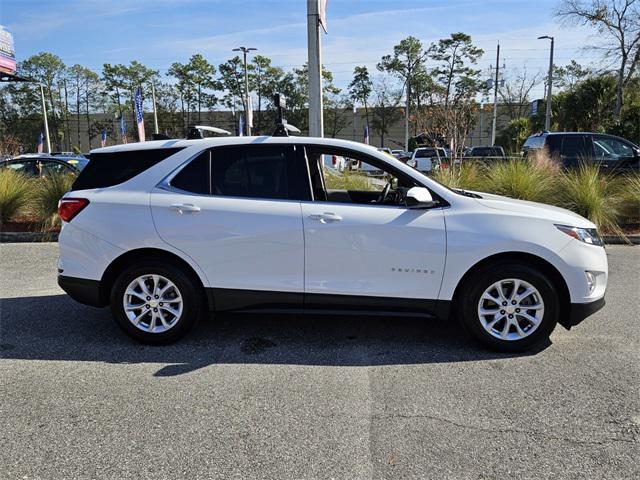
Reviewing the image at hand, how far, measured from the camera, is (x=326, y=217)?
13.3 ft

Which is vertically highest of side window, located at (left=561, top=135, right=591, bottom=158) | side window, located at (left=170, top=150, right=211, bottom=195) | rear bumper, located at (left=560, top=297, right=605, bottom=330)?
side window, located at (left=561, top=135, right=591, bottom=158)

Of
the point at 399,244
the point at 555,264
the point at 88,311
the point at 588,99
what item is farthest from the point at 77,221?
the point at 588,99

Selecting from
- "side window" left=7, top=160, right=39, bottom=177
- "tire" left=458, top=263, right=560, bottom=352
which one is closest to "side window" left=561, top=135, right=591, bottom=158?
"tire" left=458, top=263, right=560, bottom=352

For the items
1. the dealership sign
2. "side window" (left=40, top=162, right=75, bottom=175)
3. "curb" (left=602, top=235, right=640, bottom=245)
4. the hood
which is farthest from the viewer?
the dealership sign

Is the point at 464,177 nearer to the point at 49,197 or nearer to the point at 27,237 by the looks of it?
the point at 49,197

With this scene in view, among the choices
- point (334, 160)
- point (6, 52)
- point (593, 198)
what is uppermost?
point (6, 52)

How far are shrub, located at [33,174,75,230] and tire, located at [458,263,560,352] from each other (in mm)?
8268

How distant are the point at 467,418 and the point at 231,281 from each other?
208 cm

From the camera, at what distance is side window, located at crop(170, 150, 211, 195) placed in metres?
4.26

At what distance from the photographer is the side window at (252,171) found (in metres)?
4.24

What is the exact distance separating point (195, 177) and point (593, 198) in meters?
7.80

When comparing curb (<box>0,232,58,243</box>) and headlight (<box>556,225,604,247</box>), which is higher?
headlight (<box>556,225,604,247</box>)

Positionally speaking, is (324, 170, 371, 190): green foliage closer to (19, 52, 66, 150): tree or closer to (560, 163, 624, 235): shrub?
(560, 163, 624, 235): shrub

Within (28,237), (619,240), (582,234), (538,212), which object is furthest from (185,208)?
(619,240)
